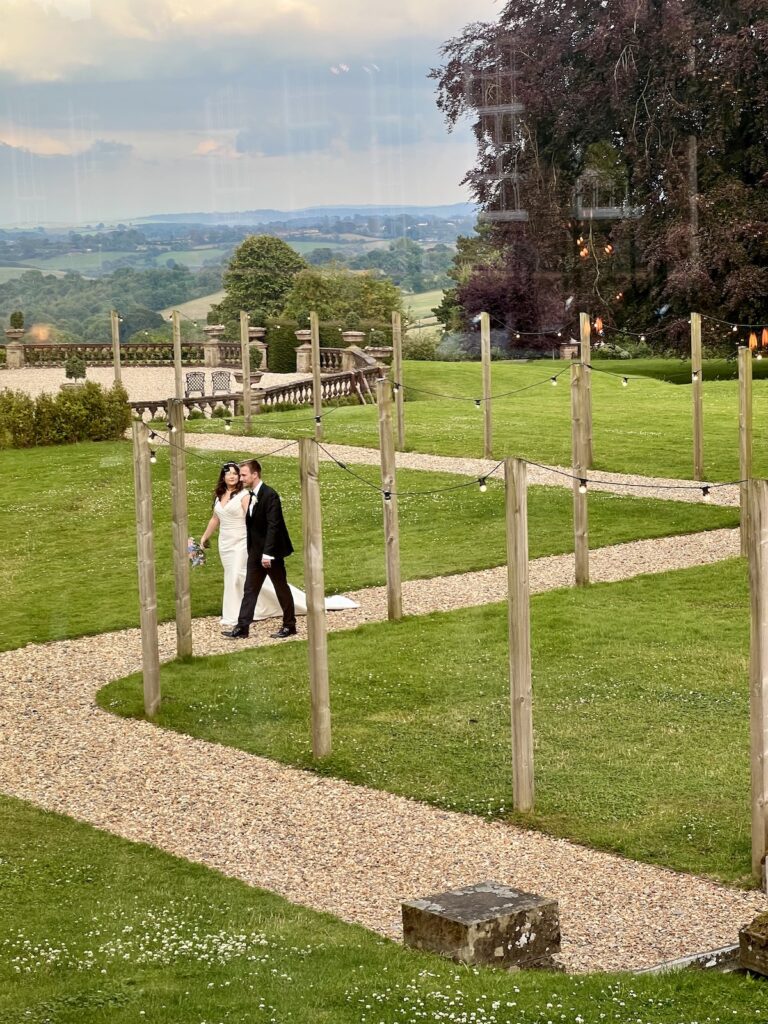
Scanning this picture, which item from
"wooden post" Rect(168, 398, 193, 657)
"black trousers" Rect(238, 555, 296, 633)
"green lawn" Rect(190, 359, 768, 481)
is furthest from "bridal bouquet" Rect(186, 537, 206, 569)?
"green lawn" Rect(190, 359, 768, 481)

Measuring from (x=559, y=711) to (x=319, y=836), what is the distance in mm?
2658

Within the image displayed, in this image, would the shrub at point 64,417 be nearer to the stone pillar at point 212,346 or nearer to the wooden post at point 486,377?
the stone pillar at point 212,346

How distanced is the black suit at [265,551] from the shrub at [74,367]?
5058 mm

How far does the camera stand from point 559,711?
9.94 metres

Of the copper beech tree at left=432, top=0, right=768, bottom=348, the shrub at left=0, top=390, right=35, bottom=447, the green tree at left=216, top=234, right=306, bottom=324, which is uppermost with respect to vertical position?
the copper beech tree at left=432, top=0, right=768, bottom=348

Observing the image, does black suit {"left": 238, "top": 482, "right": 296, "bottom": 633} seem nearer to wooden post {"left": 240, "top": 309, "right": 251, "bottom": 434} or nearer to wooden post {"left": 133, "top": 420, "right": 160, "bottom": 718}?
wooden post {"left": 133, "top": 420, "right": 160, "bottom": 718}

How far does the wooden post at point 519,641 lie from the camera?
811 centimetres

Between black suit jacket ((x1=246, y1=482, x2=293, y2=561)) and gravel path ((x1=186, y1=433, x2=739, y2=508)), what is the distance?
579cm

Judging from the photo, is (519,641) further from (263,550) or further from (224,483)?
(224,483)

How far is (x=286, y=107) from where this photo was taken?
18.2 metres

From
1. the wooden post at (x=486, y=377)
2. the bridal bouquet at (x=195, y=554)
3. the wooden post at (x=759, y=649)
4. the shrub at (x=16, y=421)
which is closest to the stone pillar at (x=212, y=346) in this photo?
the shrub at (x=16, y=421)

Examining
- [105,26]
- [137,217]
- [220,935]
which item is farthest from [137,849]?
[105,26]

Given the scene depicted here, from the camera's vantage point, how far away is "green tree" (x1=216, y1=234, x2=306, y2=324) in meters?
17.0

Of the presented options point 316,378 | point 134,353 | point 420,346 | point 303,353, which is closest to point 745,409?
point 316,378
